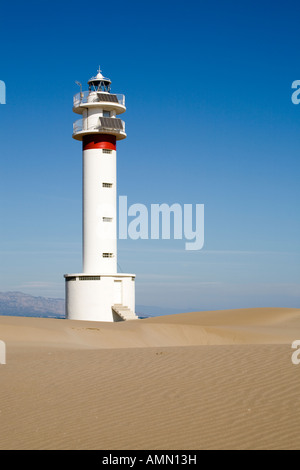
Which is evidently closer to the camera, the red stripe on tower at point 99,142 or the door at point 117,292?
the door at point 117,292

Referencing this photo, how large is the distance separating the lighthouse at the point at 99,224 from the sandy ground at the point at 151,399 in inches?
713

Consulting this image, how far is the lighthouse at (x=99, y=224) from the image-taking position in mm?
37688

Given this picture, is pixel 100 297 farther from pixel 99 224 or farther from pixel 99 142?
pixel 99 142

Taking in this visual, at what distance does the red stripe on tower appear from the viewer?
128 ft

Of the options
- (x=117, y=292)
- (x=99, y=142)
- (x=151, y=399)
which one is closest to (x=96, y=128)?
(x=99, y=142)

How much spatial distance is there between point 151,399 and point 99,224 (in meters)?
27.5

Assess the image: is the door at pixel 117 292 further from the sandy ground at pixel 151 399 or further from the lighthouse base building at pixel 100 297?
the sandy ground at pixel 151 399

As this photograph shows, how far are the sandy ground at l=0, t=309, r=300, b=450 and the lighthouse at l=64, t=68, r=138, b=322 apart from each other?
59.4 ft

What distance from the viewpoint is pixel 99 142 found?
38969mm

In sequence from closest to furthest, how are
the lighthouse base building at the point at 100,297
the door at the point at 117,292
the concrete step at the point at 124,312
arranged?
1. the concrete step at the point at 124,312
2. the lighthouse base building at the point at 100,297
3. the door at the point at 117,292

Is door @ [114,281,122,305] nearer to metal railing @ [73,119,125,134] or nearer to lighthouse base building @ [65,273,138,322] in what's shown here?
lighthouse base building @ [65,273,138,322]

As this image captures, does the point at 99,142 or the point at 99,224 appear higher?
the point at 99,142

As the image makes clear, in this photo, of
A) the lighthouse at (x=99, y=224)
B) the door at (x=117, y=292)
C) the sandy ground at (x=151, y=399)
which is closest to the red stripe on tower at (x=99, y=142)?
the lighthouse at (x=99, y=224)
